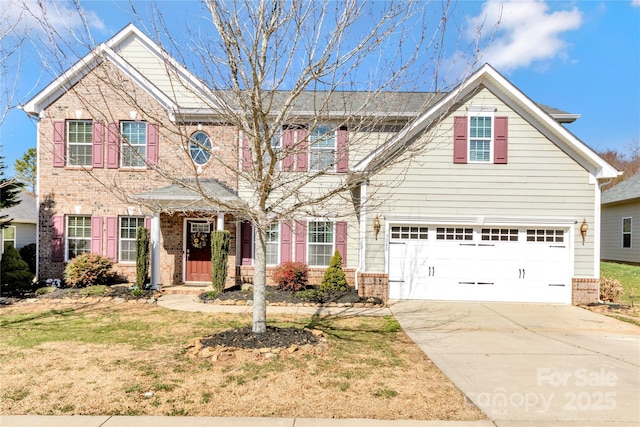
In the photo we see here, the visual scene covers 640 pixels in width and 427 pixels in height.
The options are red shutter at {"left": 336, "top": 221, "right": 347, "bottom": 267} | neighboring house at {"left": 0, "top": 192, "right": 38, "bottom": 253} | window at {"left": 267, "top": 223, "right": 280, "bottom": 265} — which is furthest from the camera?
neighboring house at {"left": 0, "top": 192, "right": 38, "bottom": 253}

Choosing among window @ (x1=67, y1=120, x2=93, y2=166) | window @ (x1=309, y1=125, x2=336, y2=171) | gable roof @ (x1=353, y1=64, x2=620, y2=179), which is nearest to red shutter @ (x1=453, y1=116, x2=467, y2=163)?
gable roof @ (x1=353, y1=64, x2=620, y2=179)

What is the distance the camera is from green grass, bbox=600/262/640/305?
11729mm

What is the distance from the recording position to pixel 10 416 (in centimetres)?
374

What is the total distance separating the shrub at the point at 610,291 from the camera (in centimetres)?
1061

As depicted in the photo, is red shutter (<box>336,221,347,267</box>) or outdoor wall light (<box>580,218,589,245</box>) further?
red shutter (<box>336,221,347,267</box>)

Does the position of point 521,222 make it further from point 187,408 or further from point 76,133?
point 76,133

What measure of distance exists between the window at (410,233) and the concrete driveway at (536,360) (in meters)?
2.16

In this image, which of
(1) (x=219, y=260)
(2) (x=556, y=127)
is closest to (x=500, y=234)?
(2) (x=556, y=127)

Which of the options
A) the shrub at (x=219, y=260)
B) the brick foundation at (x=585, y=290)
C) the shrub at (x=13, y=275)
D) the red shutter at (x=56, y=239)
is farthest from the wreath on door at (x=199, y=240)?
the brick foundation at (x=585, y=290)

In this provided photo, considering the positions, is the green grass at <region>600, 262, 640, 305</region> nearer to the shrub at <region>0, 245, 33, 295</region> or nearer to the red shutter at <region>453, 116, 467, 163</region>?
the red shutter at <region>453, 116, 467, 163</region>

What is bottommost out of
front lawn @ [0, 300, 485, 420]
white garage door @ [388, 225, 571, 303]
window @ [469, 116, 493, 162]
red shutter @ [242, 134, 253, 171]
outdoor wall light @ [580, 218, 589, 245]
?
front lawn @ [0, 300, 485, 420]

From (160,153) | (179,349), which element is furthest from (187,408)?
(160,153)

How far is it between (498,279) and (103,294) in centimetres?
1179

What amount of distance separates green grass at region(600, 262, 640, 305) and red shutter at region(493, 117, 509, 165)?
5932 mm
